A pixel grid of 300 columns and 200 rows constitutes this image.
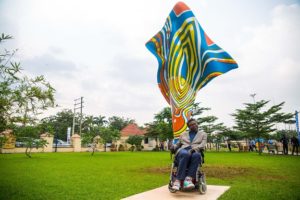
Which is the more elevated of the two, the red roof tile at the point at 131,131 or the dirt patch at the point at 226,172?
the red roof tile at the point at 131,131

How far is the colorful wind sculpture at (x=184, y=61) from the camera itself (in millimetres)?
7773

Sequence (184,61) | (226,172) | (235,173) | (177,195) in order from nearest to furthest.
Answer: (177,195), (184,61), (235,173), (226,172)

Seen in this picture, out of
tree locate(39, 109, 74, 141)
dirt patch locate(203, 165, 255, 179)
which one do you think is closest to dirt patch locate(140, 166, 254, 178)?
dirt patch locate(203, 165, 255, 179)

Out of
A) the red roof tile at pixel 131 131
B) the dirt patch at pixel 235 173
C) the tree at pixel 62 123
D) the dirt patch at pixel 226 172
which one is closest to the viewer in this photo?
the dirt patch at pixel 235 173

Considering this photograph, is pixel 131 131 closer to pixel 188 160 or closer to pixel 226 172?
pixel 226 172

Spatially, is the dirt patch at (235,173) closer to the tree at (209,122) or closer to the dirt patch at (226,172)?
the dirt patch at (226,172)

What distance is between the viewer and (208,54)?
7.88 metres

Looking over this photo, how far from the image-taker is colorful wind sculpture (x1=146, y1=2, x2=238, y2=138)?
7.77 meters

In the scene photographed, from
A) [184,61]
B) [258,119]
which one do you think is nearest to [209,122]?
[258,119]

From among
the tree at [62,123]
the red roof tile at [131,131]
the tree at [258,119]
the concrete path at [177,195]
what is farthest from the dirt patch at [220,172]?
the tree at [62,123]

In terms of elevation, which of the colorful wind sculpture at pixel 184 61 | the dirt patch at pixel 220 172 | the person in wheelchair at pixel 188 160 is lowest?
the dirt patch at pixel 220 172

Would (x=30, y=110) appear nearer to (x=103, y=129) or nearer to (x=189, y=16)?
(x=189, y=16)

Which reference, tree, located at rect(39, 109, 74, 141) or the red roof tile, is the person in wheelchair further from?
tree, located at rect(39, 109, 74, 141)

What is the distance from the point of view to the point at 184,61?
8531 mm
